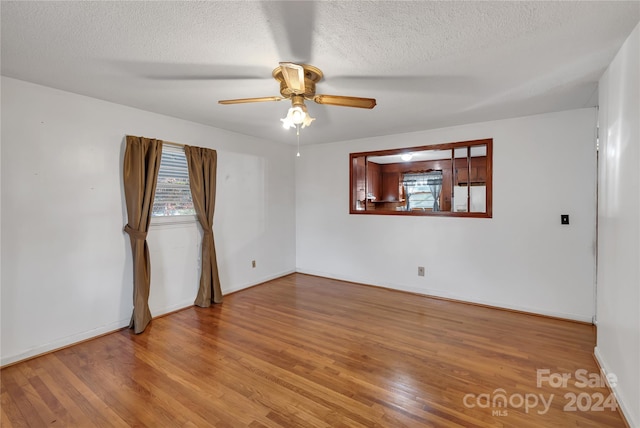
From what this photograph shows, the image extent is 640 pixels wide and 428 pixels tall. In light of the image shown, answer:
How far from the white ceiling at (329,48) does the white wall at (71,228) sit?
11.1 inches

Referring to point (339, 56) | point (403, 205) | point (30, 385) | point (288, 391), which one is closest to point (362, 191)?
point (403, 205)

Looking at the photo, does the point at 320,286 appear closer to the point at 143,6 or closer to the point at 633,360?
the point at 633,360

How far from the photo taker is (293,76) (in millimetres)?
1891

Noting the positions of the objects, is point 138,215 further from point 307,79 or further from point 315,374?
point 315,374

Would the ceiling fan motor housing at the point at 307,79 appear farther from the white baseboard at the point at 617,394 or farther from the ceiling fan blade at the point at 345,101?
the white baseboard at the point at 617,394

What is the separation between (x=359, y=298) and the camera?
13.5ft

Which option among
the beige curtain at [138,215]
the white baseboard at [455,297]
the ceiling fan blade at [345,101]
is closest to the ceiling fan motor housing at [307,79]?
the ceiling fan blade at [345,101]

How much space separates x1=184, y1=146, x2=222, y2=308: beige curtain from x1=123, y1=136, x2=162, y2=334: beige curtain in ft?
1.90

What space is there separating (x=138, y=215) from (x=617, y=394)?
4223mm

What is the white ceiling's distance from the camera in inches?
62.5

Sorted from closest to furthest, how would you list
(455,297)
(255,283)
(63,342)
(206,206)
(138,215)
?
(63,342), (138,215), (206,206), (455,297), (255,283)

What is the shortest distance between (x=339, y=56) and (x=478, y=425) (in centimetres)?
251

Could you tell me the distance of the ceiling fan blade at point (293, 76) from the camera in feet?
5.84

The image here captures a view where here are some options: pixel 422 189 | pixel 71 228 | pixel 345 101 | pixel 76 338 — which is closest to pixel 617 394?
pixel 345 101
